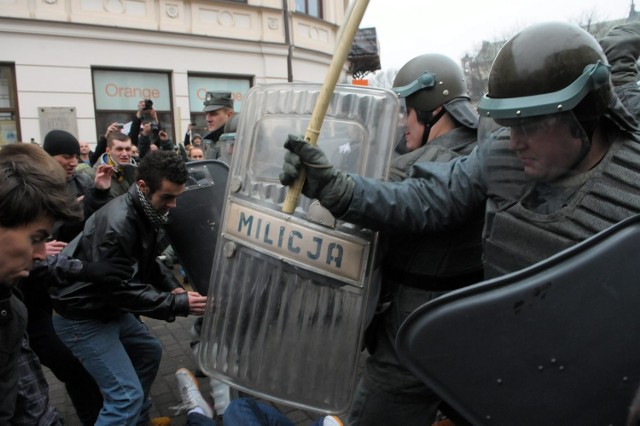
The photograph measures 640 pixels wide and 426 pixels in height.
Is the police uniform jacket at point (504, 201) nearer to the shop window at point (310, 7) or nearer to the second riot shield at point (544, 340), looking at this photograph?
the second riot shield at point (544, 340)

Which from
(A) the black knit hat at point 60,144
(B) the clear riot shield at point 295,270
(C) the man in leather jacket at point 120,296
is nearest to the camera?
(B) the clear riot shield at point 295,270

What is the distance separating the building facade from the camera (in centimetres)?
912

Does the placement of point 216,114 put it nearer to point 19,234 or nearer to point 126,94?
point 19,234

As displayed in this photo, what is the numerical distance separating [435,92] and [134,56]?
32.2 feet

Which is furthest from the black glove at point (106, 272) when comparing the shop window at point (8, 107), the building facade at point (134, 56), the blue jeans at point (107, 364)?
the shop window at point (8, 107)

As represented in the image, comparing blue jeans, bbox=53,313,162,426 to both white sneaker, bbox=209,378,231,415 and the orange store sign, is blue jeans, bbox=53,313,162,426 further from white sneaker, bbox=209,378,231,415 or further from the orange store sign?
the orange store sign

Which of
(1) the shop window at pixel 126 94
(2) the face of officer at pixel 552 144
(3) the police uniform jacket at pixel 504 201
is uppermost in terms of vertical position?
(1) the shop window at pixel 126 94

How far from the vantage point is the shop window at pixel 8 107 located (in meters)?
9.12

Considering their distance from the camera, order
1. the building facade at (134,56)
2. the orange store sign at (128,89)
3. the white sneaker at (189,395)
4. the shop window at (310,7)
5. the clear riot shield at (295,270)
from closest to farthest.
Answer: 1. the clear riot shield at (295,270)
2. the white sneaker at (189,395)
3. the building facade at (134,56)
4. the orange store sign at (128,89)
5. the shop window at (310,7)

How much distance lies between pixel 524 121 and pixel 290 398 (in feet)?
3.47

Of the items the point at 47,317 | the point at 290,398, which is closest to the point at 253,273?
the point at 290,398

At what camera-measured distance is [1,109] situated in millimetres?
9156

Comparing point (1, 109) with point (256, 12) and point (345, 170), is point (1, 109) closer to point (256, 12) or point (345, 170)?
point (256, 12)

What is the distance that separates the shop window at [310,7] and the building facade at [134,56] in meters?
0.04
